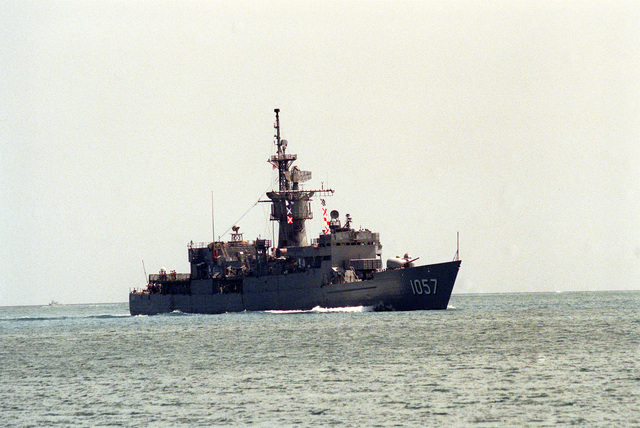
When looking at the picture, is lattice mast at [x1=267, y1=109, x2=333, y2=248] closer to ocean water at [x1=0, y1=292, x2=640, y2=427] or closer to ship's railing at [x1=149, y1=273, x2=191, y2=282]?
ship's railing at [x1=149, y1=273, x2=191, y2=282]

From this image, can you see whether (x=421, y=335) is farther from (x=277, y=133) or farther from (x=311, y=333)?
(x=277, y=133)

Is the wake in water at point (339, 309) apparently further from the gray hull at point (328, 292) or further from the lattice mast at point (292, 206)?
the lattice mast at point (292, 206)

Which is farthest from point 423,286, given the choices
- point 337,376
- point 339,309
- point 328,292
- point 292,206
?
point 337,376

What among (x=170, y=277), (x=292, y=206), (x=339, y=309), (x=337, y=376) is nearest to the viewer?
(x=337, y=376)

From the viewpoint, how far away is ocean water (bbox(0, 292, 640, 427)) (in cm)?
2755

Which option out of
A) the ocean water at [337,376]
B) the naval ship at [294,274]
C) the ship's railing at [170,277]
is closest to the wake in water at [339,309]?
the naval ship at [294,274]

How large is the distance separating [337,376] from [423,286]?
30786 mm

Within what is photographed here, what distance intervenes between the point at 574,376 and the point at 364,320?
28087 mm

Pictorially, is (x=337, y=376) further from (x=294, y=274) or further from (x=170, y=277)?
(x=170, y=277)

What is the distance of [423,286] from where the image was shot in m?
65.5

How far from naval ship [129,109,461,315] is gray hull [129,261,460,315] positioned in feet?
0.25

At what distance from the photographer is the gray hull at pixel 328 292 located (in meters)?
65.1

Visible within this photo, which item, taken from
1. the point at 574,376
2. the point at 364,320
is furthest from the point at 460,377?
the point at 364,320

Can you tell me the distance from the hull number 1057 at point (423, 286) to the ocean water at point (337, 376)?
5205 millimetres
